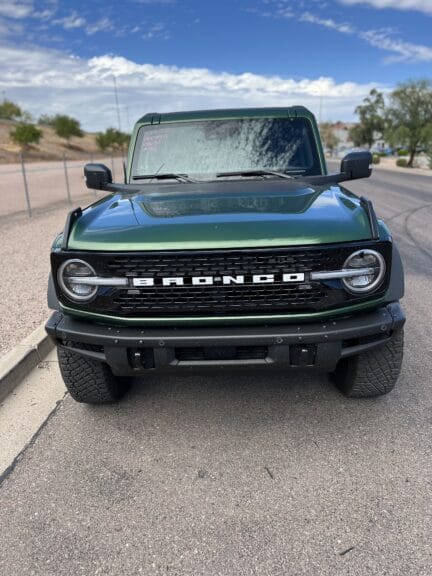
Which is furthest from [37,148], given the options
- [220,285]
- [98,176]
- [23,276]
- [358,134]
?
[220,285]

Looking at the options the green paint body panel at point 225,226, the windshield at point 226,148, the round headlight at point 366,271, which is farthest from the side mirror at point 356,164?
the round headlight at point 366,271

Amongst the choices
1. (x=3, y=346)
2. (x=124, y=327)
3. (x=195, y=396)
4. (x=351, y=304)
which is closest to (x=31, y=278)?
(x=3, y=346)

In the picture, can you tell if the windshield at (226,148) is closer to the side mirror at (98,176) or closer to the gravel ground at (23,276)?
the side mirror at (98,176)

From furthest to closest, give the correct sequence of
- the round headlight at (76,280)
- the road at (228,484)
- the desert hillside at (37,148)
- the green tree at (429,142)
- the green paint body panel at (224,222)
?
the desert hillside at (37,148) → the green tree at (429,142) → the round headlight at (76,280) → the green paint body panel at (224,222) → the road at (228,484)

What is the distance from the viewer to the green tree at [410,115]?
47.4 m

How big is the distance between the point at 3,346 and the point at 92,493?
6.52ft

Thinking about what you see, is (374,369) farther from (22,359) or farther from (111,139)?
(111,139)

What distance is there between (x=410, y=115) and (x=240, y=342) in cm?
5291

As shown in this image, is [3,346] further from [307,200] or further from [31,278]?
Answer: [307,200]

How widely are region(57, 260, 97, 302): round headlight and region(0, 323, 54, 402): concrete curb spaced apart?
1217 mm

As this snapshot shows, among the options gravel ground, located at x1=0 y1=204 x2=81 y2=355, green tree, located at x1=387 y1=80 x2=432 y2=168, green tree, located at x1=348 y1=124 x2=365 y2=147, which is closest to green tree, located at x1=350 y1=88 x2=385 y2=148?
green tree, located at x1=348 y1=124 x2=365 y2=147

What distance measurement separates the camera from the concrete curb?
139 inches

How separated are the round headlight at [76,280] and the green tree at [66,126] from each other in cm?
8205

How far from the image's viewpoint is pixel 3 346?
160 inches
